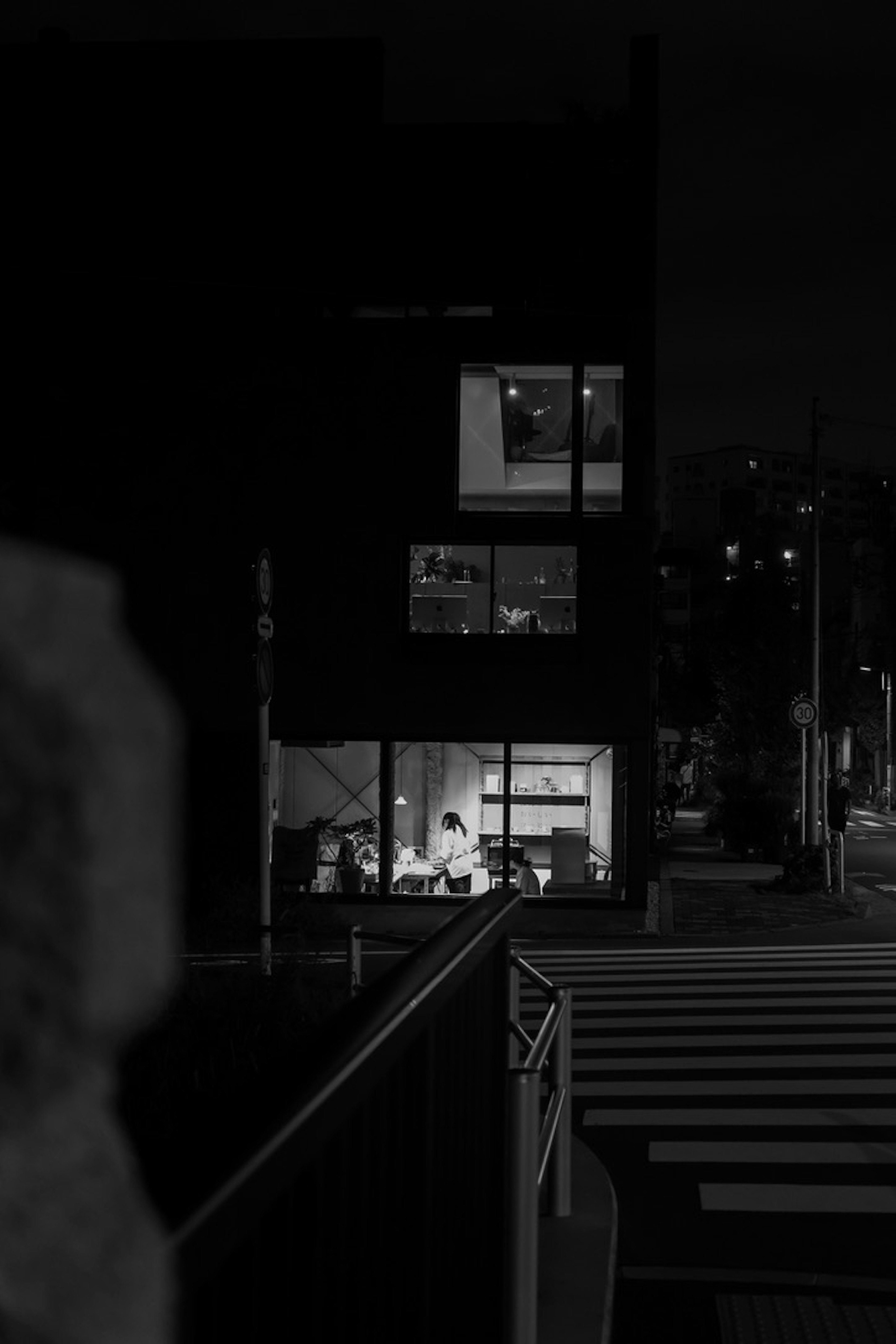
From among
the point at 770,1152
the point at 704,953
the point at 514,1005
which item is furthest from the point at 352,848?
the point at 514,1005

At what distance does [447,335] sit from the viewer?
2380cm

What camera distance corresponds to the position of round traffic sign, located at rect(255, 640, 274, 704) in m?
13.3

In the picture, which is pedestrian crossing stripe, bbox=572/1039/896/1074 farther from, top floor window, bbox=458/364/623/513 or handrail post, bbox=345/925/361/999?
top floor window, bbox=458/364/623/513

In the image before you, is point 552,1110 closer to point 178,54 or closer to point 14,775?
point 14,775

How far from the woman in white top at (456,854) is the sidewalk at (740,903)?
301 centimetres

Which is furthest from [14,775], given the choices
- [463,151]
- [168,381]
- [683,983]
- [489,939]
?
[463,151]

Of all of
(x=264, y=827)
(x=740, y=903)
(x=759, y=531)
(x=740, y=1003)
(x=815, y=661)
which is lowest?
(x=740, y=903)

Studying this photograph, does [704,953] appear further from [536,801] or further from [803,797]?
[803,797]

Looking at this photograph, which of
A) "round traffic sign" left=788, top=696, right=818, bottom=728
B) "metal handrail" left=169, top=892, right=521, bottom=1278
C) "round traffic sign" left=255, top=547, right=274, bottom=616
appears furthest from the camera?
"round traffic sign" left=788, top=696, right=818, bottom=728

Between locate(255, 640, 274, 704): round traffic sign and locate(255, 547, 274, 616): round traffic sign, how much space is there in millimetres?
323

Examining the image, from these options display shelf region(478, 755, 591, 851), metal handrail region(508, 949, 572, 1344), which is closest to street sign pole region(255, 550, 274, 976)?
metal handrail region(508, 949, 572, 1344)

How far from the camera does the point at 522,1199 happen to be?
4.75 metres

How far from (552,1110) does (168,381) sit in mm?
19805

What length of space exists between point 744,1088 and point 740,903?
14006 mm
